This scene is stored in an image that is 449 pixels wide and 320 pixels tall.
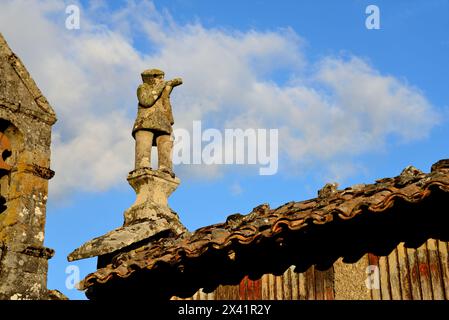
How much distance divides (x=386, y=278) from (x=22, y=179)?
4.28 meters

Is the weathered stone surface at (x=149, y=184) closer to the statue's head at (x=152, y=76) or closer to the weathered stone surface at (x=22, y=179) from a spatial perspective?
the statue's head at (x=152, y=76)

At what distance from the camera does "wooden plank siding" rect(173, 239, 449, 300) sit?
19.8 ft

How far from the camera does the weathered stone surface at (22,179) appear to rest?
8.20m

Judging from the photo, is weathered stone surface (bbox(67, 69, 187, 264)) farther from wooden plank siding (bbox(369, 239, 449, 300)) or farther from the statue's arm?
wooden plank siding (bbox(369, 239, 449, 300))

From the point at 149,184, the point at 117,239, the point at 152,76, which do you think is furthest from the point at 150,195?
the point at 152,76

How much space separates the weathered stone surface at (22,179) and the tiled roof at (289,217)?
1.00 m

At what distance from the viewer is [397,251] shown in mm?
6246

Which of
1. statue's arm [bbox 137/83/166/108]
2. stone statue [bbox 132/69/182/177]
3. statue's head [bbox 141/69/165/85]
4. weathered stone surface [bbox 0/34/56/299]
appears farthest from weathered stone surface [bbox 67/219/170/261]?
statue's head [bbox 141/69/165/85]

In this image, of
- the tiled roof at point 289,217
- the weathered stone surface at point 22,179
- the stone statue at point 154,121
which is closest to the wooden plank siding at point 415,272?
the tiled roof at point 289,217

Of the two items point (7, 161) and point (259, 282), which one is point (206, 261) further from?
point (7, 161)

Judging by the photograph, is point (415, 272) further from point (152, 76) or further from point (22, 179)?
point (152, 76)

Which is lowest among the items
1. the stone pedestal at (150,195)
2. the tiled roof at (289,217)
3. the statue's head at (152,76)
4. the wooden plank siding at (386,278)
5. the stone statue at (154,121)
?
the wooden plank siding at (386,278)

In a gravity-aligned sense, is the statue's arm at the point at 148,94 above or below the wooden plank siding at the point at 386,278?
above

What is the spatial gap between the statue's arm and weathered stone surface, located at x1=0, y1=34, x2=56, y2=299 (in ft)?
4.20
